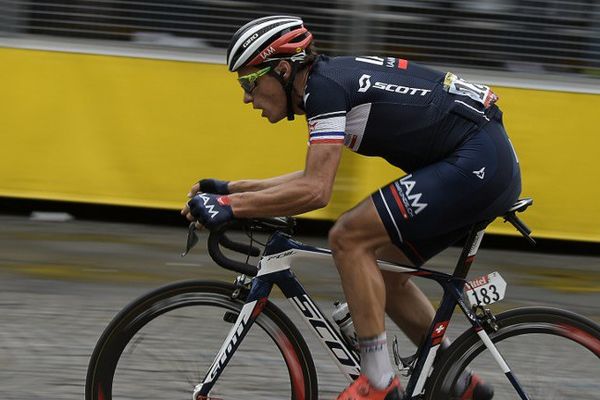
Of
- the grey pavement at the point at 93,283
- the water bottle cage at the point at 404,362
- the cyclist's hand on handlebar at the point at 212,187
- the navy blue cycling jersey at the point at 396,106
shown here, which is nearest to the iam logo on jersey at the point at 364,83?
the navy blue cycling jersey at the point at 396,106

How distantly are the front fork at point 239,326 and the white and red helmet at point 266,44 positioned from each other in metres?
0.86

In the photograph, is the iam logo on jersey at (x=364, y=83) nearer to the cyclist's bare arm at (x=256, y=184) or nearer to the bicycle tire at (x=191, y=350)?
the cyclist's bare arm at (x=256, y=184)

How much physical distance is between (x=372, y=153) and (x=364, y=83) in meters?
0.30

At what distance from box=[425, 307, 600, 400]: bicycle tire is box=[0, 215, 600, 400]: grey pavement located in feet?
1.29

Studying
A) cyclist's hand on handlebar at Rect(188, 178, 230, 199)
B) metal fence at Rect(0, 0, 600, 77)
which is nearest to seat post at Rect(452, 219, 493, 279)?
cyclist's hand on handlebar at Rect(188, 178, 230, 199)

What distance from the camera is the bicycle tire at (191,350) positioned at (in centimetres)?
426

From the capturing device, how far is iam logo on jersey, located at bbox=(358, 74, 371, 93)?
407 cm

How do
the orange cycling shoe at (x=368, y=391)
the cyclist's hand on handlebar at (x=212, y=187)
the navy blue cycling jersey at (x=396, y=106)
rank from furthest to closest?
the cyclist's hand on handlebar at (x=212, y=187), the orange cycling shoe at (x=368, y=391), the navy blue cycling jersey at (x=396, y=106)

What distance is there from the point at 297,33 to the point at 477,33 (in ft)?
15.6

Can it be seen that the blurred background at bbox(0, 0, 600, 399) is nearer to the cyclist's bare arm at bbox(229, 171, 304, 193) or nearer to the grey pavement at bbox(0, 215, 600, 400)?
the grey pavement at bbox(0, 215, 600, 400)

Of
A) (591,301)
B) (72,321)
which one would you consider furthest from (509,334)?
(591,301)

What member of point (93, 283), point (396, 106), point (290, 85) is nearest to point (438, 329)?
point (396, 106)

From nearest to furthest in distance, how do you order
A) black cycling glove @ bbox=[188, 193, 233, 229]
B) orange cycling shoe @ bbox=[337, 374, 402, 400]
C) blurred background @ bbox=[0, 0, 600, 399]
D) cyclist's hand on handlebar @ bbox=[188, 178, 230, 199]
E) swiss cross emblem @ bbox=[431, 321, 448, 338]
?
black cycling glove @ bbox=[188, 193, 233, 229], orange cycling shoe @ bbox=[337, 374, 402, 400], swiss cross emblem @ bbox=[431, 321, 448, 338], cyclist's hand on handlebar @ bbox=[188, 178, 230, 199], blurred background @ bbox=[0, 0, 600, 399]

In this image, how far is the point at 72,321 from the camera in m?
6.20
